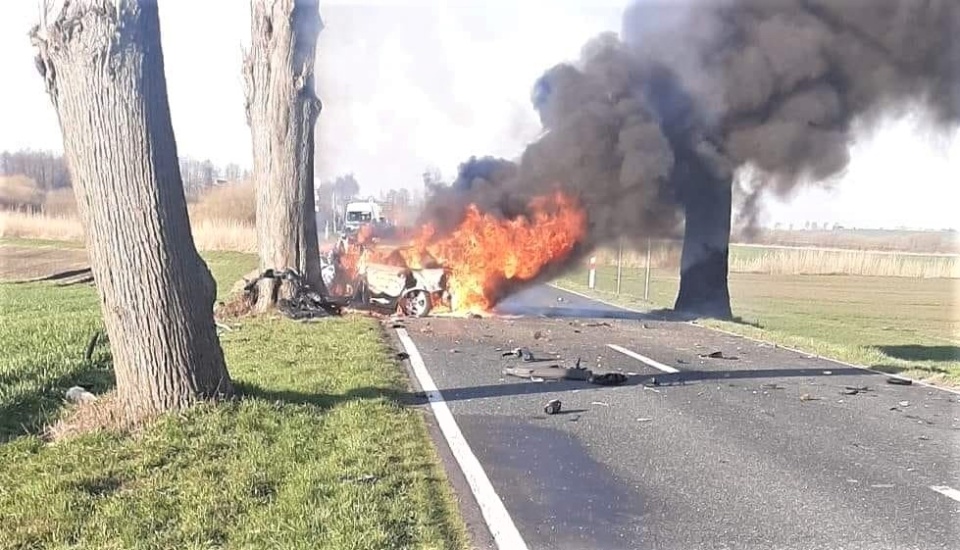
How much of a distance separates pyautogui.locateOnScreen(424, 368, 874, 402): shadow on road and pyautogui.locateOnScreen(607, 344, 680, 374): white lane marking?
0.25 meters

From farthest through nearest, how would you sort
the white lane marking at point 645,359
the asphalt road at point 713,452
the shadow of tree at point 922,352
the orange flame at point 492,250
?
the orange flame at point 492,250, the shadow of tree at point 922,352, the white lane marking at point 645,359, the asphalt road at point 713,452

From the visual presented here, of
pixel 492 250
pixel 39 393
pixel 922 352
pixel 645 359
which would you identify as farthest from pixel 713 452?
pixel 922 352

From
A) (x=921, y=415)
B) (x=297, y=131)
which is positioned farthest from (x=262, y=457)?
(x=297, y=131)

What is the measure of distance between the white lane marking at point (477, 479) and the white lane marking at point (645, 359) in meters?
2.86

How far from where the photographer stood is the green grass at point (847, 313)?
12.1 meters

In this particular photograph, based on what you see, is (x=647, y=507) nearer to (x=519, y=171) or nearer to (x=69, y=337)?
(x=69, y=337)

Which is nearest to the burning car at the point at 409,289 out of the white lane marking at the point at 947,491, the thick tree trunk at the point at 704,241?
the thick tree trunk at the point at 704,241

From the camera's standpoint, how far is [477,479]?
4941 mm

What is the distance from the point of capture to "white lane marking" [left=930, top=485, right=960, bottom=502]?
487cm

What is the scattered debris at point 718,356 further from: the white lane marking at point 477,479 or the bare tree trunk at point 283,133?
the bare tree trunk at point 283,133

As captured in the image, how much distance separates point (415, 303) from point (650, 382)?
24.3 ft

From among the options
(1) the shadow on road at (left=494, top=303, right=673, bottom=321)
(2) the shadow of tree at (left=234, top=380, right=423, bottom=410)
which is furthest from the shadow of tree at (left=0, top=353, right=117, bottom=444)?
→ (1) the shadow on road at (left=494, top=303, right=673, bottom=321)

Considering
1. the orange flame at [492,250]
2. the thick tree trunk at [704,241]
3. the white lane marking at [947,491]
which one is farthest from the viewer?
the thick tree trunk at [704,241]

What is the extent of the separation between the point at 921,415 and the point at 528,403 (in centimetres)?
342
